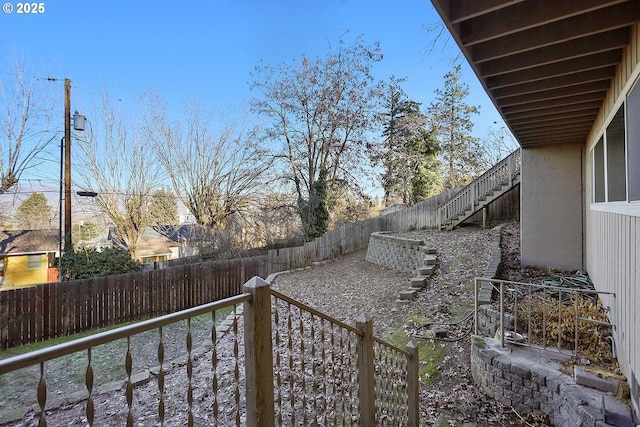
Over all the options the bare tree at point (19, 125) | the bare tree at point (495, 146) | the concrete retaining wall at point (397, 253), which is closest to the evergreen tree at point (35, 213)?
the bare tree at point (19, 125)

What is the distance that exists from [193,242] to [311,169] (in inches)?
218

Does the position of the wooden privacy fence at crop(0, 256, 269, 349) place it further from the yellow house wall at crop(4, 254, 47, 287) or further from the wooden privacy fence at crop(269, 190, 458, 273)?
the yellow house wall at crop(4, 254, 47, 287)

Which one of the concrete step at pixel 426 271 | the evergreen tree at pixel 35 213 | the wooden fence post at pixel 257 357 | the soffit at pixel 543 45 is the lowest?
the concrete step at pixel 426 271

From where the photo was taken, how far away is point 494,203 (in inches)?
460

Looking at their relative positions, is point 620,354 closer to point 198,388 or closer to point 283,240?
point 198,388

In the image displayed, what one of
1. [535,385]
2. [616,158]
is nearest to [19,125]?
[535,385]

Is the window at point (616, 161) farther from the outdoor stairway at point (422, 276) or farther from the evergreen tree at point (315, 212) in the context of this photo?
the evergreen tree at point (315, 212)

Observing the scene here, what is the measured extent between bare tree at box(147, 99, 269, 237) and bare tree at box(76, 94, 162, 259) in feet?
2.08

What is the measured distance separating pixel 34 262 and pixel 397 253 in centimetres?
1744

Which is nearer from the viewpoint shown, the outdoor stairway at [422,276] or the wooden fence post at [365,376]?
the wooden fence post at [365,376]

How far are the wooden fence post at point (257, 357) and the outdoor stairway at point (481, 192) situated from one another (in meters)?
10.7

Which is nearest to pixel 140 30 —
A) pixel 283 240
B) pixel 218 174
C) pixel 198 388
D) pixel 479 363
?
pixel 218 174

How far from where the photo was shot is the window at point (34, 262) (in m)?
15.5

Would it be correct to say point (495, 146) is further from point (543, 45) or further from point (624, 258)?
point (543, 45)
